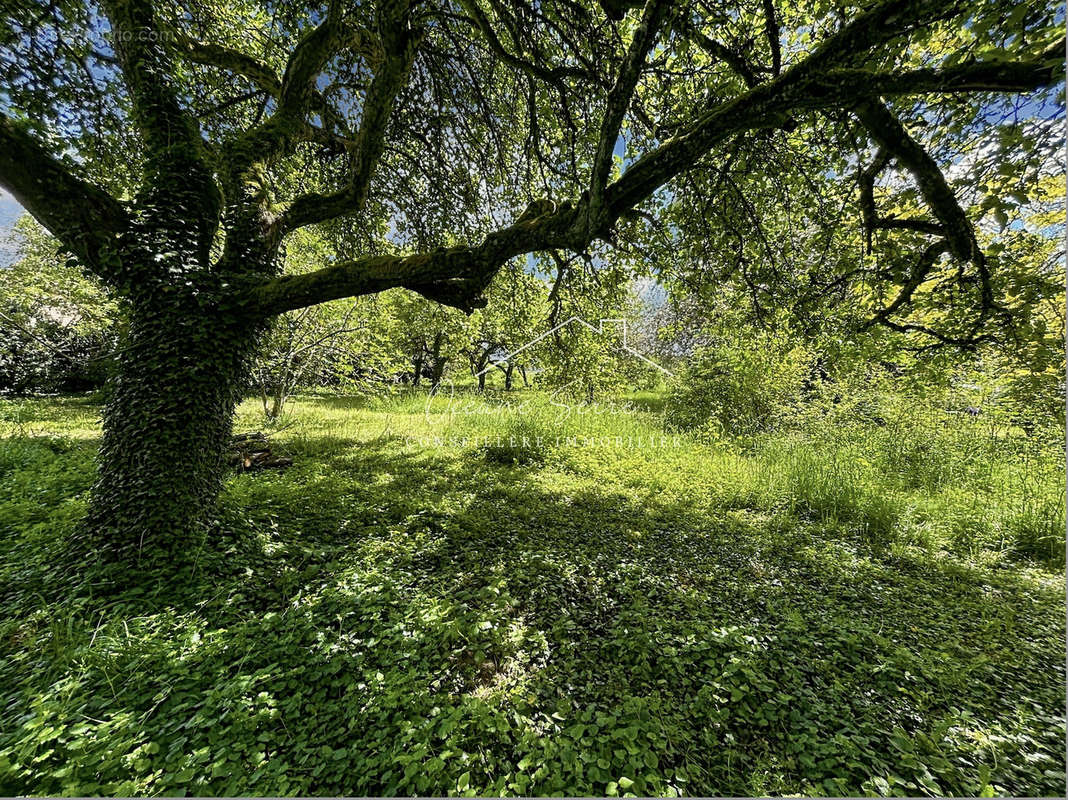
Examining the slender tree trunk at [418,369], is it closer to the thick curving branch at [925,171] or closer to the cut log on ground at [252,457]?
the cut log on ground at [252,457]

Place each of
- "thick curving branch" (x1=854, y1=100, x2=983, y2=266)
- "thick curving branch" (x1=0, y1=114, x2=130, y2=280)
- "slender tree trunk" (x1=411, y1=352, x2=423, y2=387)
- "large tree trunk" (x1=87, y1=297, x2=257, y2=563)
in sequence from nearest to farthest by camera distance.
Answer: "thick curving branch" (x1=0, y1=114, x2=130, y2=280)
"thick curving branch" (x1=854, y1=100, x2=983, y2=266)
"large tree trunk" (x1=87, y1=297, x2=257, y2=563)
"slender tree trunk" (x1=411, y1=352, x2=423, y2=387)

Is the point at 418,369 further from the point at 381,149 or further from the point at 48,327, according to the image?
the point at 381,149

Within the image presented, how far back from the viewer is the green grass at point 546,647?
182 cm

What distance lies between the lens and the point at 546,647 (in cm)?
272

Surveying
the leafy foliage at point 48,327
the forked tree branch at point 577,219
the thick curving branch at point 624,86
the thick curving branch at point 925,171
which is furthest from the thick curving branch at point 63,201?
the leafy foliage at point 48,327

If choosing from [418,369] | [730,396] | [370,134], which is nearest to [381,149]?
[370,134]

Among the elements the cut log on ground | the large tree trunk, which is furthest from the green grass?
the cut log on ground

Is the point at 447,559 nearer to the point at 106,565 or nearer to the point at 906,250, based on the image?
the point at 106,565

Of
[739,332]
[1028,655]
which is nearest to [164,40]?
[739,332]

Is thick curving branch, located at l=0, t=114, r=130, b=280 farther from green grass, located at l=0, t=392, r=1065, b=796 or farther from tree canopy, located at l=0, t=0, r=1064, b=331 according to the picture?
green grass, located at l=0, t=392, r=1065, b=796

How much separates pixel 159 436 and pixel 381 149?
4.03m

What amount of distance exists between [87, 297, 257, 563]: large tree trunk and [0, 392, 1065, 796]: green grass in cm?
38

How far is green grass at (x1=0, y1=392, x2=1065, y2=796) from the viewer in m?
1.82

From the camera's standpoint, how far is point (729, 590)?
3.48 meters
